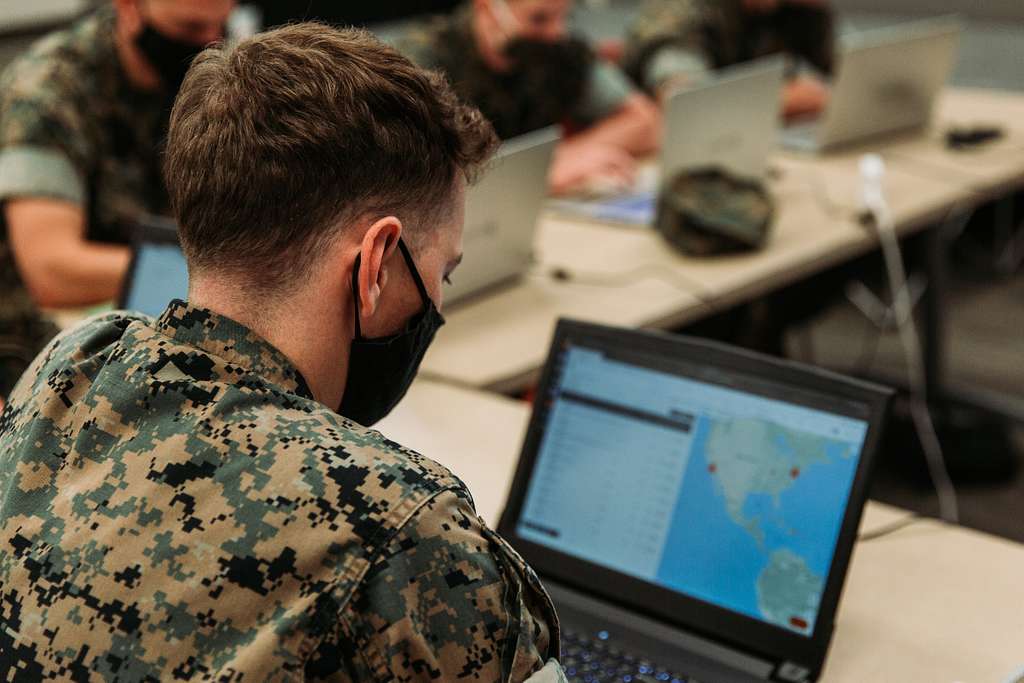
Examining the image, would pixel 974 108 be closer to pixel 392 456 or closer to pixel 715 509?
pixel 715 509

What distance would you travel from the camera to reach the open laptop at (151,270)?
5.54ft

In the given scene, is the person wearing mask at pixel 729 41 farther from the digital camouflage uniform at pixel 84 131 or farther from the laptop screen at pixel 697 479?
the laptop screen at pixel 697 479

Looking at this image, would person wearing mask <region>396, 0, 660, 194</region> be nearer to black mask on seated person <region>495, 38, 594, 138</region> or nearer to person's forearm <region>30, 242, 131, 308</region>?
black mask on seated person <region>495, 38, 594, 138</region>

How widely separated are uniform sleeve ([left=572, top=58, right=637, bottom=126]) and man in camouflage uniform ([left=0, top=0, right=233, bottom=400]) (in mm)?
1132

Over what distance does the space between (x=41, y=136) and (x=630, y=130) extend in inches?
59.1

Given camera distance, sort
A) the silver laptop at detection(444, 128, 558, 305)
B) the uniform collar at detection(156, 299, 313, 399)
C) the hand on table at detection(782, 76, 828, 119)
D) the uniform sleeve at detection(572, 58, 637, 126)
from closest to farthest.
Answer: the uniform collar at detection(156, 299, 313, 399) < the silver laptop at detection(444, 128, 558, 305) < the uniform sleeve at detection(572, 58, 637, 126) < the hand on table at detection(782, 76, 828, 119)

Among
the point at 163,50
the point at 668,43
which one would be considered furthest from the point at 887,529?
the point at 668,43

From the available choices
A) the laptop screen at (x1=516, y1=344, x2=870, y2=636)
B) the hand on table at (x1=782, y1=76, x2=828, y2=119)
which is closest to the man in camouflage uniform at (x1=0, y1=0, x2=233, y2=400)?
the laptop screen at (x1=516, y1=344, x2=870, y2=636)

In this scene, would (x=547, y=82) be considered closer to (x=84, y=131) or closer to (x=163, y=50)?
(x=163, y=50)

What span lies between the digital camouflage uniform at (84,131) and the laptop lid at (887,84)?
1.62m

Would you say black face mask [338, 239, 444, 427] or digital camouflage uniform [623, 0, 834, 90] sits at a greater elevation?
black face mask [338, 239, 444, 427]

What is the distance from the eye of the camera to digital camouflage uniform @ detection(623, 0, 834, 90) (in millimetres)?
3352

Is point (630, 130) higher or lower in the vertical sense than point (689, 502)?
lower

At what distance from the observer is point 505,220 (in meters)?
2.12
